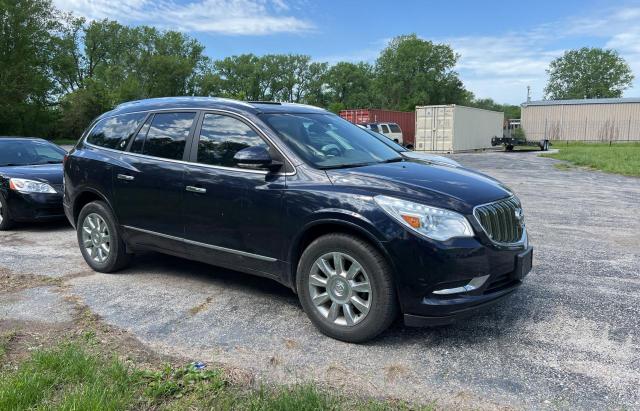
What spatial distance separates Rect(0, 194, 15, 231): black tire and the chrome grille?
722cm

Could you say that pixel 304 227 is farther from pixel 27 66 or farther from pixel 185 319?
pixel 27 66

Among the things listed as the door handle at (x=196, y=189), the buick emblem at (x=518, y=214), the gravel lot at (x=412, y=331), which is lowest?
the gravel lot at (x=412, y=331)

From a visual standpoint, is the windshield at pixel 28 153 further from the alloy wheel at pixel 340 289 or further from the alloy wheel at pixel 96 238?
the alloy wheel at pixel 340 289

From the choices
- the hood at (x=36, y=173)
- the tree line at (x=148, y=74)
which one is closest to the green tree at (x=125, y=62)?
the tree line at (x=148, y=74)

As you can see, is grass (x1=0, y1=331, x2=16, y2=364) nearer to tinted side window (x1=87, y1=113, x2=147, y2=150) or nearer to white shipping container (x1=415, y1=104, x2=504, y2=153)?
tinted side window (x1=87, y1=113, x2=147, y2=150)

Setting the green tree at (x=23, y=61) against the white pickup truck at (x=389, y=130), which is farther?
the green tree at (x=23, y=61)

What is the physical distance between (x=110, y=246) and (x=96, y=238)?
28 centimetres

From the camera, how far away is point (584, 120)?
5381cm

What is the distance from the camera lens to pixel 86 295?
4.86 m

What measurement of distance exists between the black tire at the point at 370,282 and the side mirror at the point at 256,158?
29.2 inches

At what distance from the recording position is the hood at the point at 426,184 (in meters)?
3.63

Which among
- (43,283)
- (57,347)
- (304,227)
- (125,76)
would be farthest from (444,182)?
(125,76)

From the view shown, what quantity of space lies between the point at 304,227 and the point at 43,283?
10.1 ft

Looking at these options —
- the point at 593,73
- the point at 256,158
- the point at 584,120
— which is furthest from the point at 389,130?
the point at 593,73
